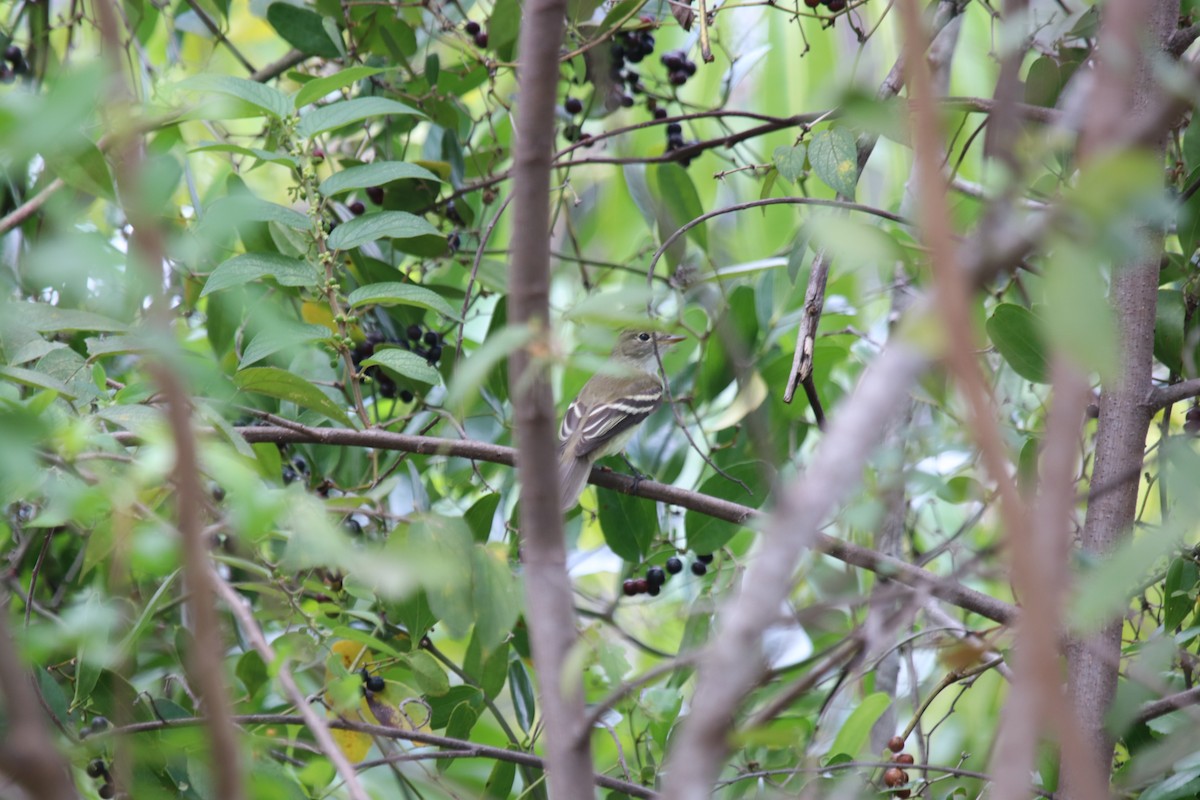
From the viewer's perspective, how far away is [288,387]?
104 inches

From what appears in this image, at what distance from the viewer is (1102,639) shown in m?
2.36

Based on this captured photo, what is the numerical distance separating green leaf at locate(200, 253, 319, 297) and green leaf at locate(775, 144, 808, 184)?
126 cm

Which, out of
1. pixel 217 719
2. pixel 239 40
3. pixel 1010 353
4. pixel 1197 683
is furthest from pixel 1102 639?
pixel 239 40

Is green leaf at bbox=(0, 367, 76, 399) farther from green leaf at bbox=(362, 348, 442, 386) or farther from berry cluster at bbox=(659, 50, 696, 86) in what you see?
berry cluster at bbox=(659, 50, 696, 86)

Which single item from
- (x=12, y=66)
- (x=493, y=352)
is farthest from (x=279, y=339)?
(x=12, y=66)

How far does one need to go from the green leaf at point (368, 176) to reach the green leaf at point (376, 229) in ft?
0.30

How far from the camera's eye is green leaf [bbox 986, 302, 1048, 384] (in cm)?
272

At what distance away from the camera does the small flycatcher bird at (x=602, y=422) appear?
187 inches

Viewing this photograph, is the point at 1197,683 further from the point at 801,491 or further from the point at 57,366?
the point at 57,366

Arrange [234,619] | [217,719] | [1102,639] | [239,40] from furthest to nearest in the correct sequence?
1. [239,40]
2. [234,619]
3. [1102,639]
4. [217,719]

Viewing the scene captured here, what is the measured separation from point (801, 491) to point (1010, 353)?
2.06m

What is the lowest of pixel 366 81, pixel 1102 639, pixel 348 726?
pixel 348 726

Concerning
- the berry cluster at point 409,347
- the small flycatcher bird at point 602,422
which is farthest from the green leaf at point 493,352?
the small flycatcher bird at point 602,422

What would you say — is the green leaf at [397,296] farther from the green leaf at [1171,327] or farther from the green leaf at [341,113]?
the green leaf at [1171,327]
